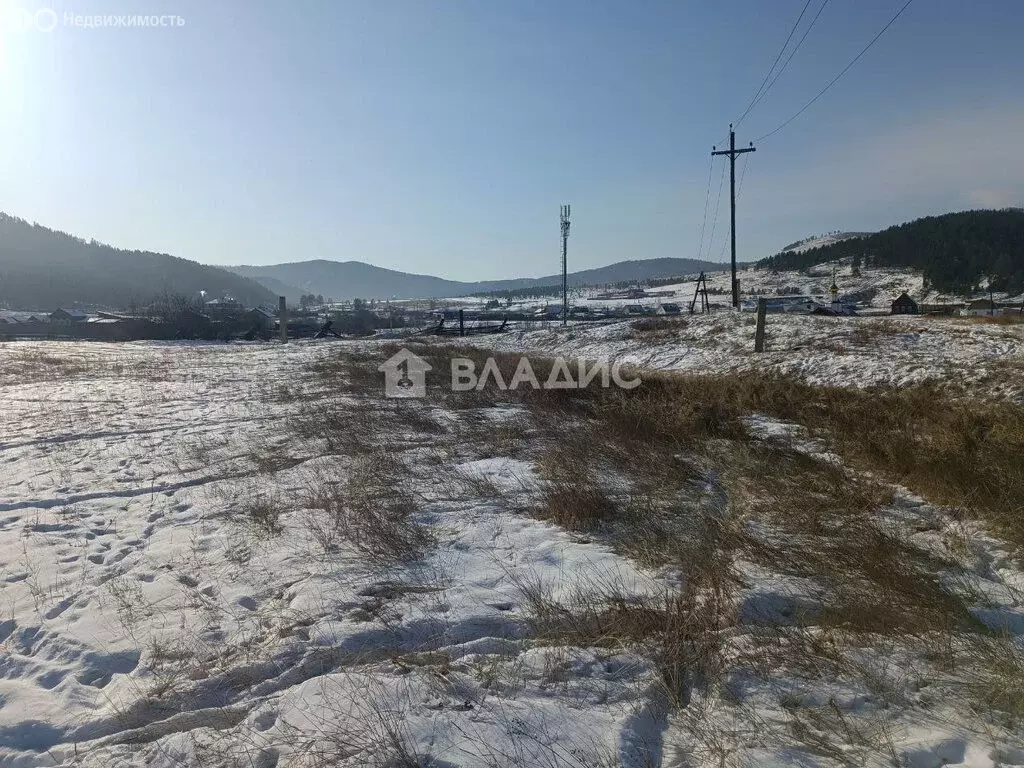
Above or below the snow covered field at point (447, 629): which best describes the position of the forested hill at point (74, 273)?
above

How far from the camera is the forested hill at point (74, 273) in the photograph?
11981cm

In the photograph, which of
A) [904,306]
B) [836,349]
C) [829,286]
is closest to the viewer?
[836,349]

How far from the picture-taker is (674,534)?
4.96 metres

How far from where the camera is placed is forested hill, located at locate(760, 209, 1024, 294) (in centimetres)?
8619

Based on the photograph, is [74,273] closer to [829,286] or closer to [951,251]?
[829,286]

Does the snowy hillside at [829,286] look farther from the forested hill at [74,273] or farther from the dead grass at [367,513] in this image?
the forested hill at [74,273]

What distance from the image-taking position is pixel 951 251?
102 metres

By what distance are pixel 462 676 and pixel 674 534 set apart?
2598 millimetres

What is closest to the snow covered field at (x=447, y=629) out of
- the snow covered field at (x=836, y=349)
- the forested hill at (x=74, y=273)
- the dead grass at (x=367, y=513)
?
the dead grass at (x=367, y=513)

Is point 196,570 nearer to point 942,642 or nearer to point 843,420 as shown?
point 942,642

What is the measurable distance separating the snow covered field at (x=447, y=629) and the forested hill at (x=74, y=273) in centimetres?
12116

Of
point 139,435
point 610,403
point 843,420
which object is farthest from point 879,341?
point 139,435

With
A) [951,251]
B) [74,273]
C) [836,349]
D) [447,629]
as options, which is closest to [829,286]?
[951,251]

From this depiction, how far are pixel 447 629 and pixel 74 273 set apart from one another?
181 meters
